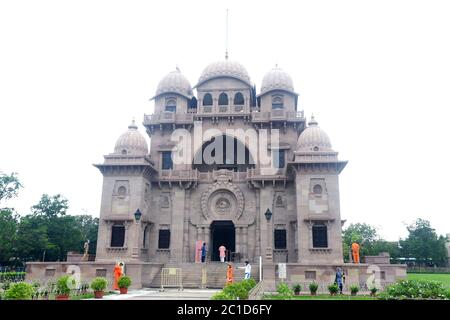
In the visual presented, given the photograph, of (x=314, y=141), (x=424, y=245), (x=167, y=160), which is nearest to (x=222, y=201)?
(x=167, y=160)

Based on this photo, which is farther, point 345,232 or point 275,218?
point 345,232

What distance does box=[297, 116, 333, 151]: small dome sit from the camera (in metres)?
31.2

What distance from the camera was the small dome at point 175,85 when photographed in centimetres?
3731

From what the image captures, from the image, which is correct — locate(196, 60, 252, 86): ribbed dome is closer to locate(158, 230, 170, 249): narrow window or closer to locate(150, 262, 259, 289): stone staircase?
locate(158, 230, 170, 249): narrow window

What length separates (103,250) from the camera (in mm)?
30469

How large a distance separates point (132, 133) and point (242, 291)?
24.0m

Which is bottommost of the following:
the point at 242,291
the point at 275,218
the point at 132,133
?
the point at 242,291

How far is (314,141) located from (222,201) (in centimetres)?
937

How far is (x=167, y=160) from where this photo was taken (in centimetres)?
3556

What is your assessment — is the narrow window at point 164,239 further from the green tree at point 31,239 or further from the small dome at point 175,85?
the green tree at point 31,239

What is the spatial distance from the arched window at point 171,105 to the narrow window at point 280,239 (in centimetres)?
1509

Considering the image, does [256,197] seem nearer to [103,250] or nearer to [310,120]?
[310,120]
